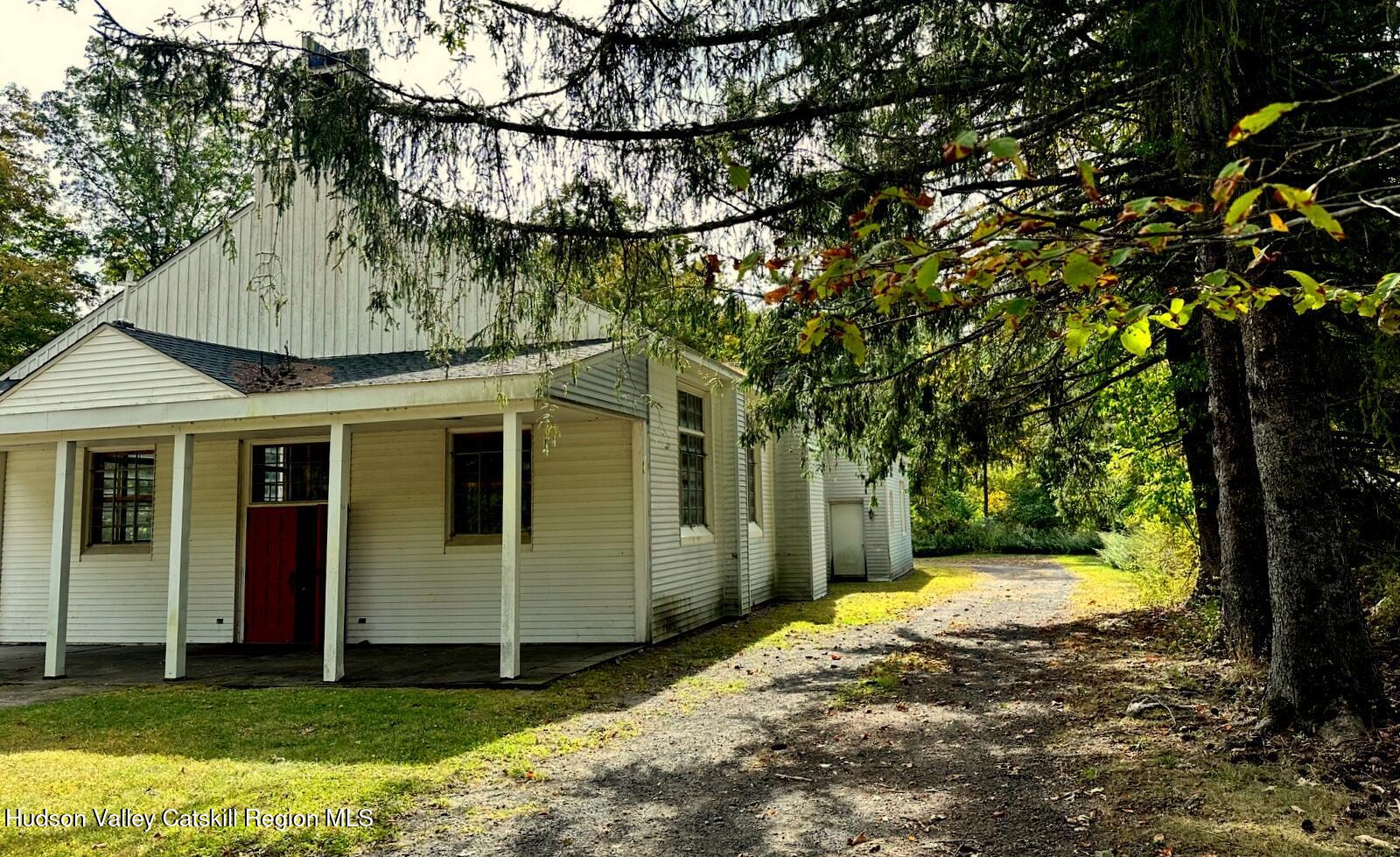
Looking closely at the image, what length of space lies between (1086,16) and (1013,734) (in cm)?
471

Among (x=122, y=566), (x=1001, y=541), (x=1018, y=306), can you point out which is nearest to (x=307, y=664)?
(x=122, y=566)

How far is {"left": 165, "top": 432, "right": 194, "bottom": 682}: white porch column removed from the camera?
9359 millimetres

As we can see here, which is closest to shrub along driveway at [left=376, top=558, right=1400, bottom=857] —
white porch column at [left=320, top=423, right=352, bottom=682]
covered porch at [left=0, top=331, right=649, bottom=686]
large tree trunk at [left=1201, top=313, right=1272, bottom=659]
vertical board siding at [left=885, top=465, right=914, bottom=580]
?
large tree trunk at [left=1201, top=313, right=1272, bottom=659]

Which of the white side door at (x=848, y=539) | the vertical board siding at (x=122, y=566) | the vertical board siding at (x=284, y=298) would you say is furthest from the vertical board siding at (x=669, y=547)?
the white side door at (x=848, y=539)

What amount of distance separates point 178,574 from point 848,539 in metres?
14.8

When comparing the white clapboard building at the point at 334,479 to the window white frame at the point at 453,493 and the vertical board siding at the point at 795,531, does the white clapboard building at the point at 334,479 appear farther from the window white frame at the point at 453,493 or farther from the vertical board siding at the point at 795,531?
the vertical board siding at the point at 795,531

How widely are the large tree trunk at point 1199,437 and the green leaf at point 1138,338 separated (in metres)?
7.35

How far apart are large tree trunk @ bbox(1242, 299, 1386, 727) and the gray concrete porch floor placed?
20.4 ft

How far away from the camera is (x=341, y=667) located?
8945mm

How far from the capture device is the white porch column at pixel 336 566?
8.87 meters

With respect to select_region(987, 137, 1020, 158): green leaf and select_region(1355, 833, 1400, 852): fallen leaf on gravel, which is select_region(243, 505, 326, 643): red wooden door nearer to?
select_region(1355, 833, 1400, 852): fallen leaf on gravel

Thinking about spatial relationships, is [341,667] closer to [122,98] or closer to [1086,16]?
[122,98]

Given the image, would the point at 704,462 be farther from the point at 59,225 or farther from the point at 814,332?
the point at 59,225

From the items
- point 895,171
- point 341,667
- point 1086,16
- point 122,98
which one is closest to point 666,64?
point 895,171
